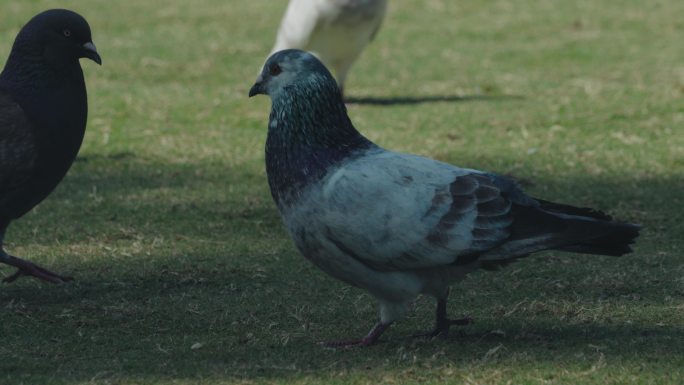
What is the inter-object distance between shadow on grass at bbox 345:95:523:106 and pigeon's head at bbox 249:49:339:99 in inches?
233

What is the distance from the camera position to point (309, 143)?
15.5ft

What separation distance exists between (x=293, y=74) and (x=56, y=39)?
1492 millimetres

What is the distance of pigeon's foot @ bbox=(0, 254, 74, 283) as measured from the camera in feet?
18.9

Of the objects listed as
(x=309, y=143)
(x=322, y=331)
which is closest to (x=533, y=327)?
(x=322, y=331)

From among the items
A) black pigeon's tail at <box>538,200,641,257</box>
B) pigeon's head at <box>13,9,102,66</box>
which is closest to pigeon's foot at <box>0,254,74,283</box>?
pigeon's head at <box>13,9,102,66</box>

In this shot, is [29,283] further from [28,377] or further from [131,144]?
[131,144]

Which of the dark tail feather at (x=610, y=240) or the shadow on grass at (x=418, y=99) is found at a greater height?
the dark tail feather at (x=610, y=240)

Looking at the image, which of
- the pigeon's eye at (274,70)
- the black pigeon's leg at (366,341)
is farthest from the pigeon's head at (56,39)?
the black pigeon's leg at (366,341)

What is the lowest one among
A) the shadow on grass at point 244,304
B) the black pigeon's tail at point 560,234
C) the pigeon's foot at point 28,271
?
the pigeon's foot at point 28,271

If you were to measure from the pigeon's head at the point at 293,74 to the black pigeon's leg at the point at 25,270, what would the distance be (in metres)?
1.63

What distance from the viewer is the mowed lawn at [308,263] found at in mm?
4586

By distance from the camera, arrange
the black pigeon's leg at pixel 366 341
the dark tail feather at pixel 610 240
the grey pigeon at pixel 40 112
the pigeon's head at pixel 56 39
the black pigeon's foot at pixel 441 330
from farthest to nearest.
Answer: the pigeon's head at pixel 56 39 < the grey pigeon at pixel 40 112 < the black pigeon's foot at pixel 441 330 < the black pigeon's leg at pixel 366 341 < the dark tail feather at pixel 610 240

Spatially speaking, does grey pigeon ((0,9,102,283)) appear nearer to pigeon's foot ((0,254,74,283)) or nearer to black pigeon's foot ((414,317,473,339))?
pigeon's foot ((0,254,74,283))

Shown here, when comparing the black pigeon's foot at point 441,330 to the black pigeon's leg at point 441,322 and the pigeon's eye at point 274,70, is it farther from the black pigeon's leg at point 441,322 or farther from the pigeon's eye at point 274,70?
the pigeon's eye at point 274,70
